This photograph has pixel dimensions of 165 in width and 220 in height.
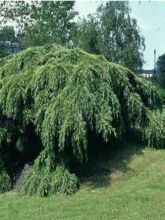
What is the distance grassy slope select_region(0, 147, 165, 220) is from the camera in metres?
7.59

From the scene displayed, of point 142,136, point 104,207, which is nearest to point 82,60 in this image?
point 142,136

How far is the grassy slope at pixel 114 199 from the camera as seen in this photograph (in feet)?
24.9

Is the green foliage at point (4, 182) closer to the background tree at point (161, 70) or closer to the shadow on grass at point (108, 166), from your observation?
the shadow on grass at point (108, 166)

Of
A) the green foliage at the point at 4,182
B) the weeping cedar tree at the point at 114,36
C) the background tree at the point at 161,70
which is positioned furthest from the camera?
A: the background tree at the point at 161,70

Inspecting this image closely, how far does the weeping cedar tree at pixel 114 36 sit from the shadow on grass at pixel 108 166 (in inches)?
1209

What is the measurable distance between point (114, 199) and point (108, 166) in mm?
2075

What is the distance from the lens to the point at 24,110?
33.1ft

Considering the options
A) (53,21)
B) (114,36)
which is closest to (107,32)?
(114,36)

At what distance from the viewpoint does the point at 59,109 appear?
9.45 meters

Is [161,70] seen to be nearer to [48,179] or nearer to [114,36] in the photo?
[114,36]

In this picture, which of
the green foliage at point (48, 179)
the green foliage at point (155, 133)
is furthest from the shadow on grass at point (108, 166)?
the green foliage at point (48, 179)

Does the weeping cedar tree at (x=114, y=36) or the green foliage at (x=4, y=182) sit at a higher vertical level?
the weeping cedar tree at (x=114, y=36)

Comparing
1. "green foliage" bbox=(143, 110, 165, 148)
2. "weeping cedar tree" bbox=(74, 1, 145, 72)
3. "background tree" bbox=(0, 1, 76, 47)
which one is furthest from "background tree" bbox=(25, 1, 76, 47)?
"green foliage" bbox=(143, 110, 165, 148)

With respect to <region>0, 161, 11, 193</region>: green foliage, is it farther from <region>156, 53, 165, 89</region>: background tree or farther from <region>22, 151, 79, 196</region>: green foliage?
<region>156, 53, 165, 89</region>: background tree
